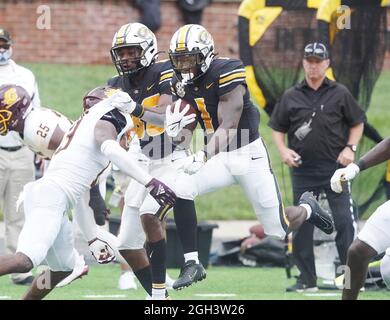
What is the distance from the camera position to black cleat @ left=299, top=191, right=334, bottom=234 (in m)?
8.87

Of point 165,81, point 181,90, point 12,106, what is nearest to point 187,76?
point 181,90

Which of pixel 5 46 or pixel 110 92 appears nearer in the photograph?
pixel 110 92

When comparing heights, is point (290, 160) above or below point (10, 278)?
above

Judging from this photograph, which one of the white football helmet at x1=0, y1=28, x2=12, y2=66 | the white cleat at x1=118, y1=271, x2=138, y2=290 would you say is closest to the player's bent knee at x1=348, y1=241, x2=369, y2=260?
the white cleat at x1=118, y1=271, x2=138, y2=290

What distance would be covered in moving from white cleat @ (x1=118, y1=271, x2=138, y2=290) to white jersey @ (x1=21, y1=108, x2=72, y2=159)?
1.53m

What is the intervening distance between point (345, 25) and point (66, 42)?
6.32 m

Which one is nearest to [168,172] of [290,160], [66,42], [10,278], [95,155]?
[95,155]

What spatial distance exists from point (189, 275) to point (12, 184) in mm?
2546

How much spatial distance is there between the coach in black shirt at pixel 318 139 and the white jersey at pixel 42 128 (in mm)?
2156

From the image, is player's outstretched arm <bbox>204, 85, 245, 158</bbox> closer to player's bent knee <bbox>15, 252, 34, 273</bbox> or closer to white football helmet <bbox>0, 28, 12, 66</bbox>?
player's bent knee <bbox>15, 252, 34, 273</bbox>

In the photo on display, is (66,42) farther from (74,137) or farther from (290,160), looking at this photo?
(74,137)

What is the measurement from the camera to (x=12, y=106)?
7898 mm

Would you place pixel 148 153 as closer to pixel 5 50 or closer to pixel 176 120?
pixel 176 120
